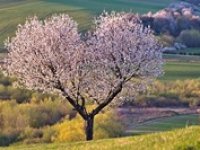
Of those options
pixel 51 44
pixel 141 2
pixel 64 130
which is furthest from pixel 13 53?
pixel 141 2

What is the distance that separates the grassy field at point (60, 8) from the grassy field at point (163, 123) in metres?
45.9

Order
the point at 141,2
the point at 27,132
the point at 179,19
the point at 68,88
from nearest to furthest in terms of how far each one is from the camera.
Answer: the point at 68,88
the point at 27,132
the point at 179,19
the point at 141,2

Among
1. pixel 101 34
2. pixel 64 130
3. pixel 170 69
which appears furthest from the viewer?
pixel 170 69

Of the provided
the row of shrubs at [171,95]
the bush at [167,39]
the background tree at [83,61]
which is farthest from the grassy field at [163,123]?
the bush at [167,39]

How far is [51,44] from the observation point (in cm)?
3472

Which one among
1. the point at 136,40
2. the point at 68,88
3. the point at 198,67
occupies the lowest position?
the point at 198,67

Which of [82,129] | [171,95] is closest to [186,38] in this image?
[171,95]

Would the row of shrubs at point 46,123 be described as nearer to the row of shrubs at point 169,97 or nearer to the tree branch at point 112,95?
the row of shrubs at point 169,97

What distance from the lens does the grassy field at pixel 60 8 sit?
410 feet

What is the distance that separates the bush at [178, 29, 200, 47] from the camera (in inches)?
4924

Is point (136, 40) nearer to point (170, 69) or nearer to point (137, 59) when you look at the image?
point (137, 59)

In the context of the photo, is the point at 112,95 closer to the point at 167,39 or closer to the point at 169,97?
the point at 169,97

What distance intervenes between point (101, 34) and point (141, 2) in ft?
457

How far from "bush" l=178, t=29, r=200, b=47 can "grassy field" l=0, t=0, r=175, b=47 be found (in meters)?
20.7
